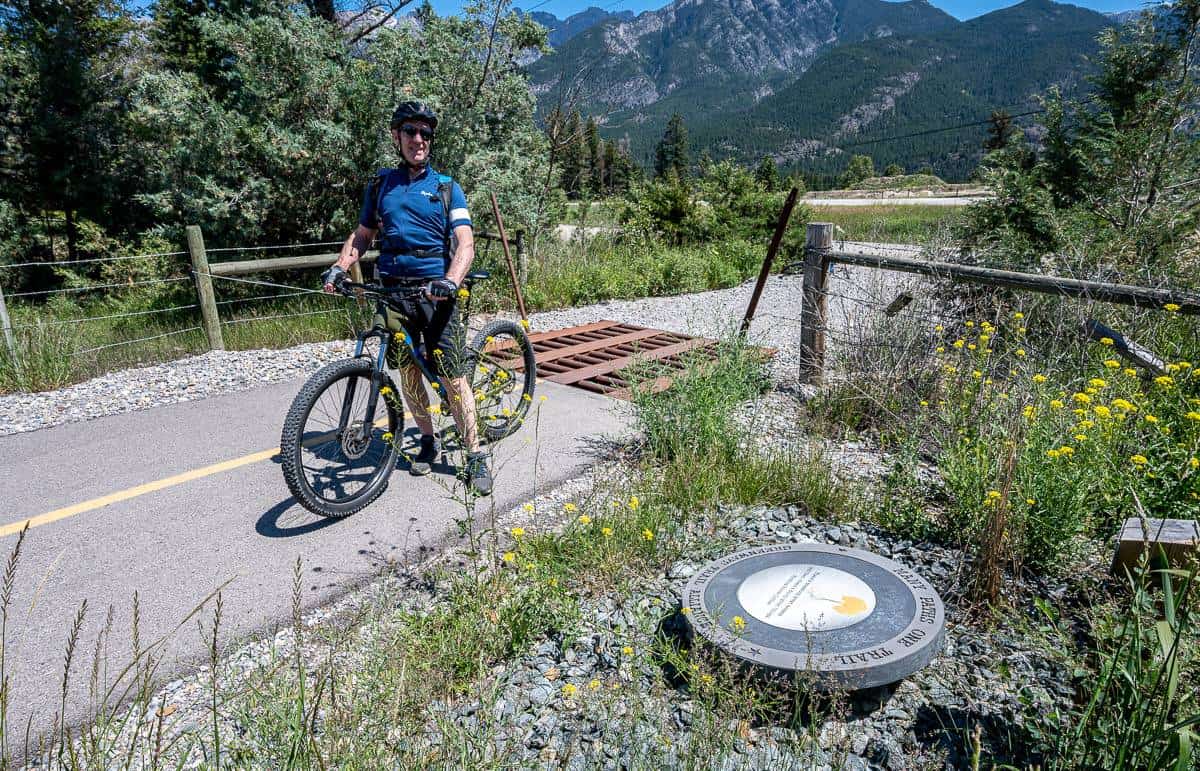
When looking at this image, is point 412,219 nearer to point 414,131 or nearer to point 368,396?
point 414,131

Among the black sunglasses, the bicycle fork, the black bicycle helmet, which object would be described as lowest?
the bicycle fork

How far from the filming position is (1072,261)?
22.8 ft

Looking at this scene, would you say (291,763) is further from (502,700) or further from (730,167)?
(730,167)

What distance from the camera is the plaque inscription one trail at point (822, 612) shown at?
2545 millimetres

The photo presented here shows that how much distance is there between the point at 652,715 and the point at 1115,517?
9.26ft

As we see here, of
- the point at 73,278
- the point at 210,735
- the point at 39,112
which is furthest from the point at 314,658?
the point at 39,112

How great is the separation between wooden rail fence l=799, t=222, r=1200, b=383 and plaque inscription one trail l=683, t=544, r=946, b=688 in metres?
2.72

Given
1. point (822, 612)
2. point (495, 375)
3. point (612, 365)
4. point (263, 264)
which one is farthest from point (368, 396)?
point (263, 264)

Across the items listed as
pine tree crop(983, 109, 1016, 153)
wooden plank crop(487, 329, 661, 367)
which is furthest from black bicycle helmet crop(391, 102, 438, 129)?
pine tree crop(983, 109, 1016, 153)

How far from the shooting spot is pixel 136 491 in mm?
4465

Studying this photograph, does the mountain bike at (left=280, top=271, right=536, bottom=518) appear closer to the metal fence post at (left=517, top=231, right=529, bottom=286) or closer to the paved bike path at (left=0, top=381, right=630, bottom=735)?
the paved bike path at (left=0, top=381, right=630, bottom=735)

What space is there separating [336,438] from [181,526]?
0.98 m

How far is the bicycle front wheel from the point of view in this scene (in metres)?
3.73

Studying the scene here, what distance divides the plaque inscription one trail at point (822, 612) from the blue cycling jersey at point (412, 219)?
2.43 metres
